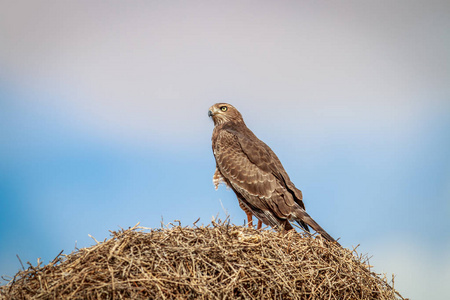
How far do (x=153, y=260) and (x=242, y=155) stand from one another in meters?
3.80

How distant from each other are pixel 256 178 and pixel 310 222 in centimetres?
141

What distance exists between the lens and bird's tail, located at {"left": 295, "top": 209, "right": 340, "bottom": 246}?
20.9ft

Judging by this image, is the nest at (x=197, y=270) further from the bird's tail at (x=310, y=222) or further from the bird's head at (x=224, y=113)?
the bird's head at (x=224, y=113)

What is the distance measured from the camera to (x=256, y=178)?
26.1ft

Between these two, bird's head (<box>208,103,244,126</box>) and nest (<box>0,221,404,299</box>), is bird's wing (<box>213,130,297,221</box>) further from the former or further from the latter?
nest (<box>0,221,404,299</box>)

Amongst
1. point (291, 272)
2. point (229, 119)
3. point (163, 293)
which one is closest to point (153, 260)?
point (163, 293)

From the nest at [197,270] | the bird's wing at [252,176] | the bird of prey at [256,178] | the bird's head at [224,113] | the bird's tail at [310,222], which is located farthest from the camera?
the bird's head at [224,113]

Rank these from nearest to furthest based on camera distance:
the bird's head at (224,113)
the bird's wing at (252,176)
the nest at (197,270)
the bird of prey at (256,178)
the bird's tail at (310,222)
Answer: the nest at (197,270)
the bird's tail at (310,222)
the bird of prey at (256,178)
the bird's wing at (252,176)
the bird's head at (224,113)

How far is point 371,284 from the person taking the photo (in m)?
5.75

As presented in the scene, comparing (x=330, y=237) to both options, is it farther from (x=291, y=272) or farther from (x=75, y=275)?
(x=75, y=275)

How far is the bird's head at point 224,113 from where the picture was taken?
9.45 meters

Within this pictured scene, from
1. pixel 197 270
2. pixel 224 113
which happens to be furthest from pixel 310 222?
pixel 224 113

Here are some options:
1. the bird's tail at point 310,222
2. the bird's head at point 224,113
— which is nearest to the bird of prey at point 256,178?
the bird's tail at point 310,222

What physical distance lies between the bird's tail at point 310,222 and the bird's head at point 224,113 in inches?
113
